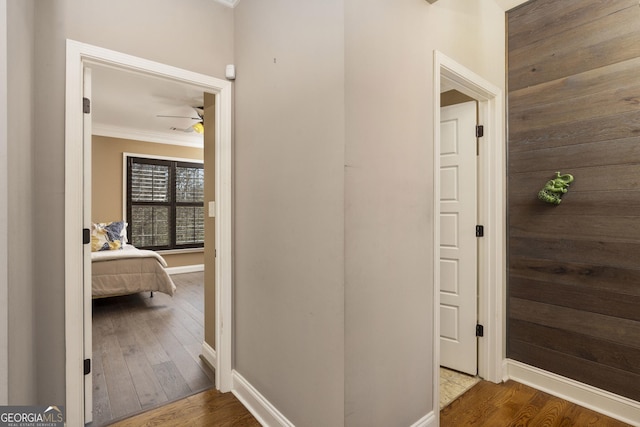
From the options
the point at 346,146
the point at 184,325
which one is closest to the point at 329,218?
the point at 346,146

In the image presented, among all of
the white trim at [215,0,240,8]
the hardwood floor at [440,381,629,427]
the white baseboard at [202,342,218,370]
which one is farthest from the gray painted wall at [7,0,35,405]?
the hardwood floor at [440,381,629,427]

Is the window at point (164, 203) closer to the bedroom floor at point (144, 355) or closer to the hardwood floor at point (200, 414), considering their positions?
the bedroom floor at point (144, 355)

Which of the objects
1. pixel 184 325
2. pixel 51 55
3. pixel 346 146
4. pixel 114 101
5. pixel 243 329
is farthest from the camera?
pixel 114 101

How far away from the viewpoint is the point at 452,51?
1.88 m

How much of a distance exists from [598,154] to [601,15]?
853mm

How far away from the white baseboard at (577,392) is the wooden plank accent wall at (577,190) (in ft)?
0.15

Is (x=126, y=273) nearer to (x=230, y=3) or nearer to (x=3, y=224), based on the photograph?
(x=3, y=224)

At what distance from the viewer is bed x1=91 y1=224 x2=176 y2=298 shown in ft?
12.7

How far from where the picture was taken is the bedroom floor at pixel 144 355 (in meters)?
2.11

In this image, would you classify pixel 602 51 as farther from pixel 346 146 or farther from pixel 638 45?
pixel 346 146

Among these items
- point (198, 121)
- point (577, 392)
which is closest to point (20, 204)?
point (577, 392)

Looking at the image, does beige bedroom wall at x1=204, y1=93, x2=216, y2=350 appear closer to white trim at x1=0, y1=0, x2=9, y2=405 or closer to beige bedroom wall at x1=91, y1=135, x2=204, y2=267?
white trim at x1=0, y1=0, x2=9, y2=405

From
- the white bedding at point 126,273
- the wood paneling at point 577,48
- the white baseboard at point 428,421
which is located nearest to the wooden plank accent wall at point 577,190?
the wood paneling at point 577,48

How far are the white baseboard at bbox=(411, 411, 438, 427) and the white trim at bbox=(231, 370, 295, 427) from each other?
665 mm
